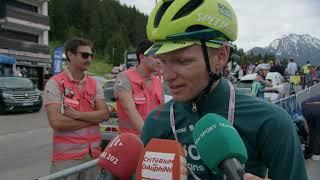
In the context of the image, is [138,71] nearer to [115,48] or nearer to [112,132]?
[112,132]

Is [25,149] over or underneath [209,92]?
underneath

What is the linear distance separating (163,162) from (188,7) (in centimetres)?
66

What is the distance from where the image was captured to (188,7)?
73.4 inches

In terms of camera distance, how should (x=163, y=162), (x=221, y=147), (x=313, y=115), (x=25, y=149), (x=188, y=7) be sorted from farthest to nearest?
(x=25, y=149) < (x=313, y=115) < (x=188, y=7) < (x=163, y=162) < (x=221, y=147)

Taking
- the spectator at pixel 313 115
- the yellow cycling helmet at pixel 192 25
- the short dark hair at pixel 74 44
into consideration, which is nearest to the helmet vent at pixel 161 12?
the yellow cycling helmet at pixel 192 25

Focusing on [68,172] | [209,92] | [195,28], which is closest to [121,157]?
[209,92]

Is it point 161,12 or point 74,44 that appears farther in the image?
point 74,44

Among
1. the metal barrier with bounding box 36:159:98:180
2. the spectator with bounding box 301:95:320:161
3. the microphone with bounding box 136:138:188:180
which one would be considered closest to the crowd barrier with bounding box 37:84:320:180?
the metal barrier with bounding box 36:159:98:180

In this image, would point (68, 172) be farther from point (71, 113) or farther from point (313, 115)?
point (313, 115)

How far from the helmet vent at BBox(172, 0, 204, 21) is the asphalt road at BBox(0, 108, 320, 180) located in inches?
250

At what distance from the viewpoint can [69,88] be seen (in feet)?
14.0

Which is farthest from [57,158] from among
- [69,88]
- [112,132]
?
[112,132]

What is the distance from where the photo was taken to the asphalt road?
8.37 metres

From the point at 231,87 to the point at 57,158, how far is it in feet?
8.57
